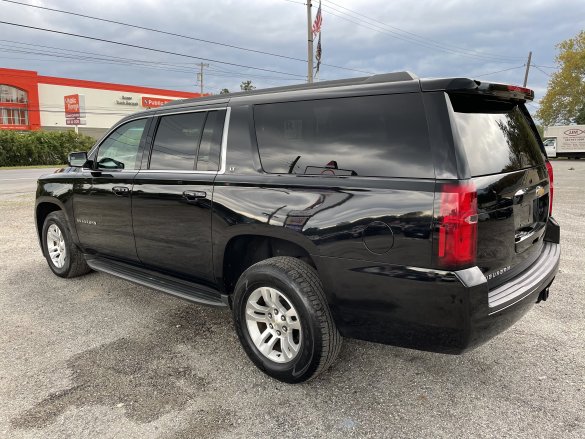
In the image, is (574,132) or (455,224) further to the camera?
(574,132)

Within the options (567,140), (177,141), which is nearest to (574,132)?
(567,140)

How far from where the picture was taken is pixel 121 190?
13.2 feet

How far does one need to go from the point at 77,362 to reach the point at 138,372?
50 centimetres

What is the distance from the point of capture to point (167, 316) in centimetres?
407

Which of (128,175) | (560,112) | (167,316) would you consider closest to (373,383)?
(167,316)

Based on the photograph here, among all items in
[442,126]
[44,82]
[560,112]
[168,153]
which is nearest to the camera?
[442,126]

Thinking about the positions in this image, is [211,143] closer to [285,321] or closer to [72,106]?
[285,321]

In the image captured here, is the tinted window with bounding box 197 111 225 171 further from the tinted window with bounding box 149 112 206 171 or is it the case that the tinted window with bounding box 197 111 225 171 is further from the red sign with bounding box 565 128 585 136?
the red sign with bounding box 565 128 585 136

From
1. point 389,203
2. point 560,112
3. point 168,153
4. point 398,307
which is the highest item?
point 560,112

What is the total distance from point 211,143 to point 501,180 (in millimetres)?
2012

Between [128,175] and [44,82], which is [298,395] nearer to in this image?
[128,175]

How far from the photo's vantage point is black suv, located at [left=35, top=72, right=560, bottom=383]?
2.35 metres

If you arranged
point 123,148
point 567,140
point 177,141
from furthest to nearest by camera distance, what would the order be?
point 567,140 < point 123,148 < point 177,141

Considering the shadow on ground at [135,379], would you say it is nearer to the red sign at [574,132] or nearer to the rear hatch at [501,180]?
the rear hatch at [501,180]
